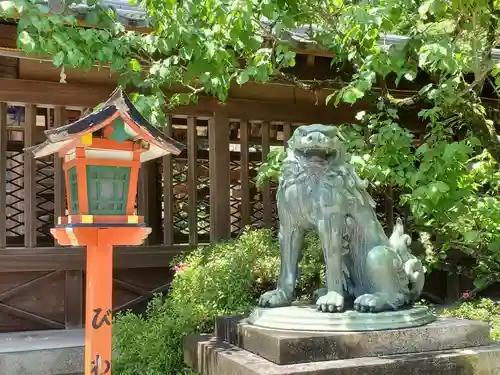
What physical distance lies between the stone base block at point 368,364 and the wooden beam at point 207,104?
13.4ft

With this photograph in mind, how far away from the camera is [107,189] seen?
3.65 metres

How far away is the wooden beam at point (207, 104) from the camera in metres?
6.63

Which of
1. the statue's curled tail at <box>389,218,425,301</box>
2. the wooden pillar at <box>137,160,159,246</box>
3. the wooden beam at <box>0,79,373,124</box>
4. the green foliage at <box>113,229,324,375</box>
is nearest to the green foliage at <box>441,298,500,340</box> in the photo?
the green foliage at <box>113,229,324,375</box>

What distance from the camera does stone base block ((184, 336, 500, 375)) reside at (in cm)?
318

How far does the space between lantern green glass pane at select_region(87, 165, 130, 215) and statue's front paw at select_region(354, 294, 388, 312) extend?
1.65 metres

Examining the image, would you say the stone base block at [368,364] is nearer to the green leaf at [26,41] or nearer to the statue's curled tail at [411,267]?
the statue's curled tail at [411,267]

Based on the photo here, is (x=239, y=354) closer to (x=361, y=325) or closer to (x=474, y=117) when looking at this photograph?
(x=361, y=325)

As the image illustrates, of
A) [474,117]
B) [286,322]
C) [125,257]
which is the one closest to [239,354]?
[286,322]

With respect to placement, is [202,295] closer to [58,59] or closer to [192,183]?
[192,183]

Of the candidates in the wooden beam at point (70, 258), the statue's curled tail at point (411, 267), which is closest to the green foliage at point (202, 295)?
the wooden beam at point (70, 258)

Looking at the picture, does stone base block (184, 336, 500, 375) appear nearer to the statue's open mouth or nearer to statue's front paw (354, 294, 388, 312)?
statue's front paw (354, 294, 388, 312)

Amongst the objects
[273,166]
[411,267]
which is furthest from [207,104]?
[411,267]

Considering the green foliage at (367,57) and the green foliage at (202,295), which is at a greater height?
the green foliage at (367,57)

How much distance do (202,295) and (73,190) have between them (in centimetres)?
227
